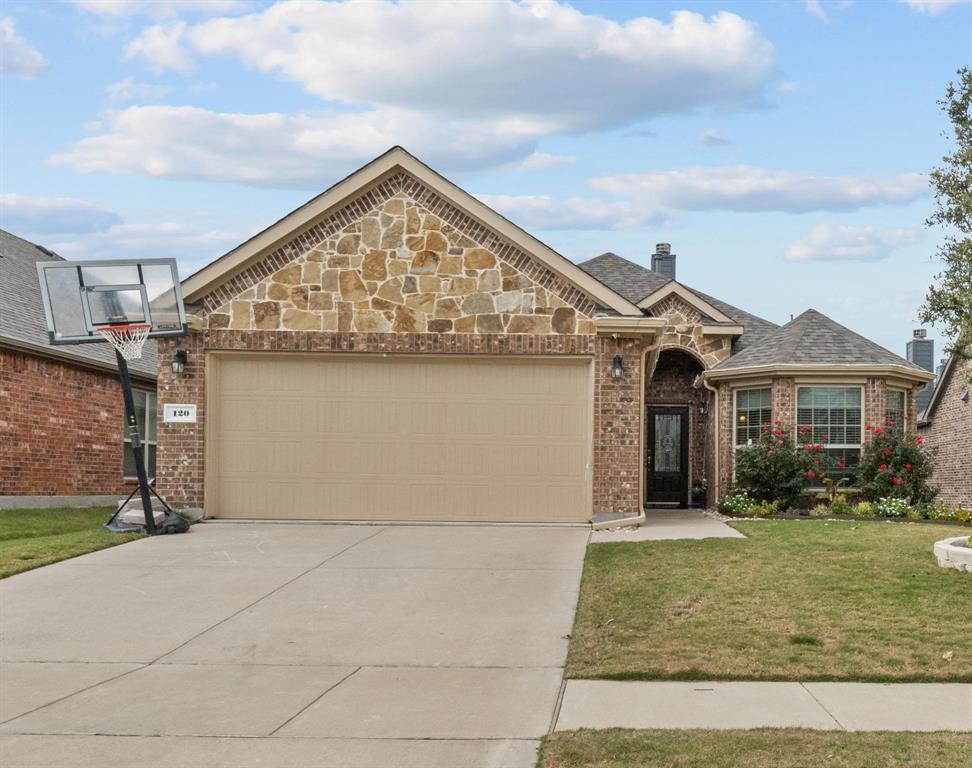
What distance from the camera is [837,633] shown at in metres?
9.27

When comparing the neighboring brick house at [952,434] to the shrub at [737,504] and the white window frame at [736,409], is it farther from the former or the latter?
the shrub at [737,504]

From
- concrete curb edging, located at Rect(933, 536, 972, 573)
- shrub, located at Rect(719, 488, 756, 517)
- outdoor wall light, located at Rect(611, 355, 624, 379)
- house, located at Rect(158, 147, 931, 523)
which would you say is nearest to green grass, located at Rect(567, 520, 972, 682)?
concrete curb edging, located at Rect(933, 536, 972, 573)

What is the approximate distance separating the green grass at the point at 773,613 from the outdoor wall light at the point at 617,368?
3315 millimetres

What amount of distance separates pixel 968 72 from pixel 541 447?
782 centimetres

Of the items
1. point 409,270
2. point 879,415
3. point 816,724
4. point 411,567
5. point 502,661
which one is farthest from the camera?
point 879,415

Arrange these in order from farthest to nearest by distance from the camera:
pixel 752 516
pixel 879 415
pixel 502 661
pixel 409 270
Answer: pixel 879 415, pixel 752 516, pixel 409 270, pixel 502 661

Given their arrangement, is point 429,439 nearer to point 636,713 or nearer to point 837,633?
point 837,633

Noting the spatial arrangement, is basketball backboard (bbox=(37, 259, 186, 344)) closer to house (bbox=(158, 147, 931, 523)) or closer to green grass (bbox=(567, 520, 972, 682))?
house (bbox=(158, 147, 931, 523))

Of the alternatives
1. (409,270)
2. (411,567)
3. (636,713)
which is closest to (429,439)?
(409,270)

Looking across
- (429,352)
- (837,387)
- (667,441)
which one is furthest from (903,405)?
(429,352)

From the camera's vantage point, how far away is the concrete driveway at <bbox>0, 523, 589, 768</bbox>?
6.73 m

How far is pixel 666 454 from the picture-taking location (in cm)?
2527

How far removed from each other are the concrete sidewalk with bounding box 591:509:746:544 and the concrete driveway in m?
0.77

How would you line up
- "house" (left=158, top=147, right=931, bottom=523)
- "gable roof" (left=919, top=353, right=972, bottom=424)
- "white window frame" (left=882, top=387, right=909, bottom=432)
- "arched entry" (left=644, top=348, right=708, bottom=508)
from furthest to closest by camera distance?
1. "gable roof" (left=919, top=353, right=972, bottom=424)
2. "arched entry" (left=644, top=348, right=708, bottom=508)
3. "white window frame" (left=882, top=387, right=909, bottom=432)
4. "house" (left=158, top=147, right=931, bottom=523)
